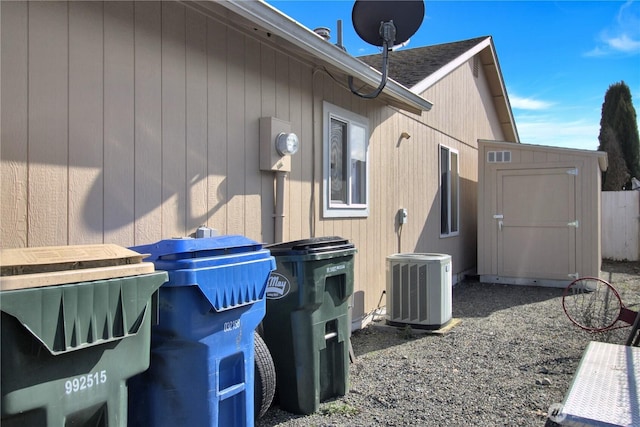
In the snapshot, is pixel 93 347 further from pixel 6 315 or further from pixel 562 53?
pixel 562 53

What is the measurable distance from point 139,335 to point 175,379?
355 mm

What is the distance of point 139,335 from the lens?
1883 millimetres

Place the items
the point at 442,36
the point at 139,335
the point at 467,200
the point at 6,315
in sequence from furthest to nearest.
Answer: the point at 442,36 → the point at 467,200 → the point at 139,335 → the point at 6,315

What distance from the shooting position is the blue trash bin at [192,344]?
211 centimetres

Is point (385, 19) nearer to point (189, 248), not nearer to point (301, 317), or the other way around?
point (301, 317)

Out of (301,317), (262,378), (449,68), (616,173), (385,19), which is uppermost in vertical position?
(449,68)

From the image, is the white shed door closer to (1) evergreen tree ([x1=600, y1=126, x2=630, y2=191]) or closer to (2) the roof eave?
(2) the roof eave

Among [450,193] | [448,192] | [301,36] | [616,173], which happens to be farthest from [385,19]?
[616,173]

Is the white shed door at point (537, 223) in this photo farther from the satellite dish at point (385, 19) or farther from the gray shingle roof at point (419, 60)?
the satellite dish at point (385, 19)

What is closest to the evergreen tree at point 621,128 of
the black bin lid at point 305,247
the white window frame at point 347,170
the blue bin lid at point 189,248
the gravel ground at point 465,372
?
the gravel ground at point 465,372

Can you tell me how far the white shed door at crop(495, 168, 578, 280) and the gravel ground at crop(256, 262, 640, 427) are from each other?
164cm

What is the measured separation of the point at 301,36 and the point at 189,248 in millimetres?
2092

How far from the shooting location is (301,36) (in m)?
3.55

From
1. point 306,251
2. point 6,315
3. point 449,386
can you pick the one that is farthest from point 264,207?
point 6,315
